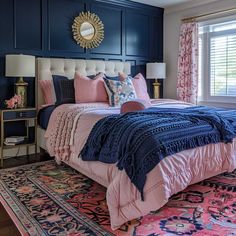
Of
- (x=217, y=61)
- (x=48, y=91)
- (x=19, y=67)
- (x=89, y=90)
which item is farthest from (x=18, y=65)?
(x=217, y=61)

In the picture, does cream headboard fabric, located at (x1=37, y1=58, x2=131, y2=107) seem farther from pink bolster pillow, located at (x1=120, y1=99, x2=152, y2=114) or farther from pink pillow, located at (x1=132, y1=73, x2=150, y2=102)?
pink bolster pillow, located at (x1=120, y1=99, x2=152, y2=114)

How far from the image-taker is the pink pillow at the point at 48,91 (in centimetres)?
391

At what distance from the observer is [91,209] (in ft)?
7.42

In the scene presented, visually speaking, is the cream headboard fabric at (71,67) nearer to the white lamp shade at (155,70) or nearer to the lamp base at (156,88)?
the white lamp shade at (155,70)

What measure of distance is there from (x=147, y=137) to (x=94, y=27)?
307cm

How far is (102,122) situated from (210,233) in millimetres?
1231

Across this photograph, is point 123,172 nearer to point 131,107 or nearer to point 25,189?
point 131,107

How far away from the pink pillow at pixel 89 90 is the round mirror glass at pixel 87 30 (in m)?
1.00

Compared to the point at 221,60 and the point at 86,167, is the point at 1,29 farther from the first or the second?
the point at 221,60

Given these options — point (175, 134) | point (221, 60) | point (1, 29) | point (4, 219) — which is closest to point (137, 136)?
point (175, 134)

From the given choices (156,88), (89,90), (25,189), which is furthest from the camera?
(156,88)

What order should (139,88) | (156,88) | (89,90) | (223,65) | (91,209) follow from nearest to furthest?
(91,209) < (89,90) < (139,88) < (223,65) < (156,88)

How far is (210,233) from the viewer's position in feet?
6.16

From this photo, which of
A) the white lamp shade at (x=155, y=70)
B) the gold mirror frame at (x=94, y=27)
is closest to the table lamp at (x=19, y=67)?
the gold mirror frame at (x=94, y=27)
